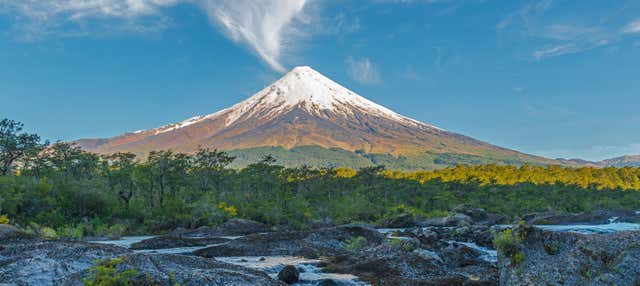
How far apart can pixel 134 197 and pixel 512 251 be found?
5234 cm

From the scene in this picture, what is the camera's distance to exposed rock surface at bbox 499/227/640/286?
10680mm

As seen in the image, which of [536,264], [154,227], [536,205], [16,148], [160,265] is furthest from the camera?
[536,205]

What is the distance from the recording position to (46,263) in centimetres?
1172

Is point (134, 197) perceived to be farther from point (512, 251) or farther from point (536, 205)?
point (536, 205)

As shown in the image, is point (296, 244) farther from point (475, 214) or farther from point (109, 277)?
point (475, 214)

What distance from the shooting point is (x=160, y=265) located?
998 cm

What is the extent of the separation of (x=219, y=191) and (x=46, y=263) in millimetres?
59237

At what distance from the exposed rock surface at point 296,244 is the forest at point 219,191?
15.5m

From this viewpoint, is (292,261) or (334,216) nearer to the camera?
(292,261)

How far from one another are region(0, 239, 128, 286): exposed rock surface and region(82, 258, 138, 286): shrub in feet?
9.68

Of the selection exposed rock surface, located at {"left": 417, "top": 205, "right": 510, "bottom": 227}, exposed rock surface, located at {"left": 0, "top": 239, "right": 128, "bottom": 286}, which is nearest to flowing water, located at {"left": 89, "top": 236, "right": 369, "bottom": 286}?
exposed rock surface, located at {"left": 0, "top": 239, "right": 128, "bottom": 286}

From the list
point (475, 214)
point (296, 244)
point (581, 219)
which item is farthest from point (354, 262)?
point (581, 219)

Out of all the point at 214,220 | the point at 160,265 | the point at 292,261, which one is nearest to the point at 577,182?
the point at 214,220

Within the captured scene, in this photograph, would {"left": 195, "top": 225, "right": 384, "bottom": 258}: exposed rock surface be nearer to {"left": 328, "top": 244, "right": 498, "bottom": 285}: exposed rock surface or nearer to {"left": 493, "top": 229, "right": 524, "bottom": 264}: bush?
{"left": 328, "top": 244, "right": 498, "bottom": 285}: exposed rock surface
